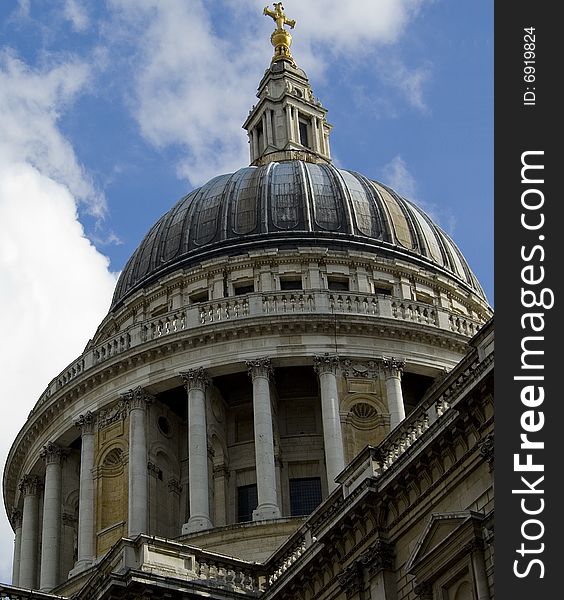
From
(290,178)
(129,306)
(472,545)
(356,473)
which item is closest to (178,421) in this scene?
(129,306)

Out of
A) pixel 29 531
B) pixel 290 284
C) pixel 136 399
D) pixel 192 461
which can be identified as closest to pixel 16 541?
pixel 29 531

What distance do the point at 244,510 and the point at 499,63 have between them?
98.7 ft

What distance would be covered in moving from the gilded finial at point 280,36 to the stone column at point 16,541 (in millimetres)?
25313

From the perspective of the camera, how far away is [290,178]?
53656mm

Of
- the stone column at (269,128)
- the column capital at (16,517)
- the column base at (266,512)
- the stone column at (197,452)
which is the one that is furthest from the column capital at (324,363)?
the stone column at (269,128)

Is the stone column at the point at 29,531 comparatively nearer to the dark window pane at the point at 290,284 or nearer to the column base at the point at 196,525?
the column base at the point at 196,525

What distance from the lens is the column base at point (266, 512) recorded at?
40906mm

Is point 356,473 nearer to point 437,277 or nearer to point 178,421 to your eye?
point 178,421

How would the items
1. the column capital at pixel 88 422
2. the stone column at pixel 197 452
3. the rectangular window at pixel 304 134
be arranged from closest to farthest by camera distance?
the stone column at pixel 197 452, the column capital at pixel 88 422, the rectangular window at pixel 304 134

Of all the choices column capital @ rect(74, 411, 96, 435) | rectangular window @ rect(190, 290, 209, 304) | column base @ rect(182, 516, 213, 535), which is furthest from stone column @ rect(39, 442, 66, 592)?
rectangular window @ rect(190, 290, 209, 304)

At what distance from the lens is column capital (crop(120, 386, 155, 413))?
45.8m

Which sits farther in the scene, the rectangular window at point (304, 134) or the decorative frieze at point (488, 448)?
the rectangular window at point (304, 134)

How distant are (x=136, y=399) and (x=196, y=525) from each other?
19.7ft

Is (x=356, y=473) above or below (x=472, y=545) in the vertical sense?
above
